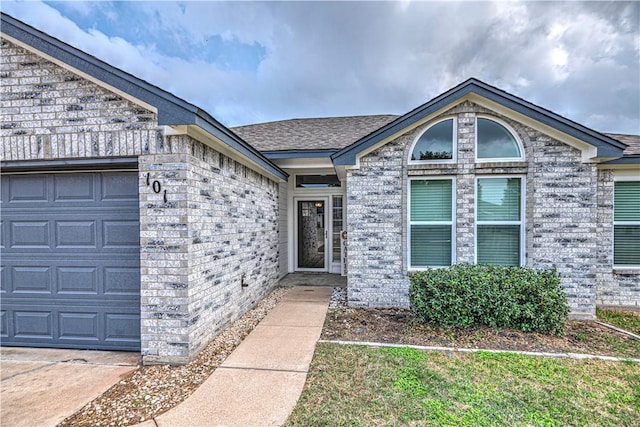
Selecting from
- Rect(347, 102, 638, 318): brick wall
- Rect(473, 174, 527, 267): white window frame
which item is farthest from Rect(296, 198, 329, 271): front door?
Rect(473, 174, 527, 267): white window frame

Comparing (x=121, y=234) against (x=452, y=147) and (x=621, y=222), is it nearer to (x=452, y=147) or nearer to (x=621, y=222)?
(x=452, y=147)

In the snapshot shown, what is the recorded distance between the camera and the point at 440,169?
553 cm

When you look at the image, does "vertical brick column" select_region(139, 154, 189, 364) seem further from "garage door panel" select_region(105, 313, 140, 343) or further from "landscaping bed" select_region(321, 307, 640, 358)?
"landscaping bed" select_region(321, 307, 640, 358)

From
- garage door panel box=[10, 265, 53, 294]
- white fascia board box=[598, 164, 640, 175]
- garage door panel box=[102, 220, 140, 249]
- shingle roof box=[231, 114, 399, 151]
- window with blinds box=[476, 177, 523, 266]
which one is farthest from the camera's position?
shingle roof box=[231, 114, 399, 151]

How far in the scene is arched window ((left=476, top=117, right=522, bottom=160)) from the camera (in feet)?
17.7

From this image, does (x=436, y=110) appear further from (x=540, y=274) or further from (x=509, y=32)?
(x=509, y=32)

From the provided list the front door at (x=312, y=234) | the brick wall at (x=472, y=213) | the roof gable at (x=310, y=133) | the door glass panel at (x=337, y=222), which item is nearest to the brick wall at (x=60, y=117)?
the brick wall at (x=472, y=213)

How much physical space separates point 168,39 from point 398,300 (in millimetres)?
16511

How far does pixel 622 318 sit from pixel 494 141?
409cm

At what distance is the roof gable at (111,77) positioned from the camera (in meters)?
3.16

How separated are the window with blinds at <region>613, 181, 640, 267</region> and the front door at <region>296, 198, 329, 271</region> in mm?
6730

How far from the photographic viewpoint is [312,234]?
9383mm

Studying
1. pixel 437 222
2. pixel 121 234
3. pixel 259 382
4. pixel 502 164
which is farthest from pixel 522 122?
pixel 121 234

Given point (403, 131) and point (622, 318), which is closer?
point (622, 318)
